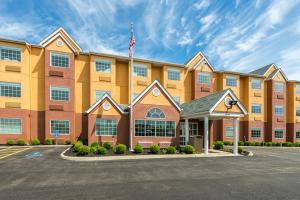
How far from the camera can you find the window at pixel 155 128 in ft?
70.0

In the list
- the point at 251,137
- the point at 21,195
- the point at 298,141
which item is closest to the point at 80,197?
the point at 21,195

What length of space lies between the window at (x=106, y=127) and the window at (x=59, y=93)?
8.12 meters

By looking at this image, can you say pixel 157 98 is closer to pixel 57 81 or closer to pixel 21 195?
pixel 57 81

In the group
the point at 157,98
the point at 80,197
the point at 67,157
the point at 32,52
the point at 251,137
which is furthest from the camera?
the point at 251,137

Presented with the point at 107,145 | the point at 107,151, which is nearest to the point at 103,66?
the point at 107,145

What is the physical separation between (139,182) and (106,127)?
1284 cm

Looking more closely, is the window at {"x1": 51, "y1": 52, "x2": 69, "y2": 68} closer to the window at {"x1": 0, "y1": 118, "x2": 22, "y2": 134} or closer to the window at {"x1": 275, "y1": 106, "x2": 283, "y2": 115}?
the window at {"x1": 0, "y1": 118, "x2": 22, "y2": 134}

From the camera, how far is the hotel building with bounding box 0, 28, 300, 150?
2148 cm

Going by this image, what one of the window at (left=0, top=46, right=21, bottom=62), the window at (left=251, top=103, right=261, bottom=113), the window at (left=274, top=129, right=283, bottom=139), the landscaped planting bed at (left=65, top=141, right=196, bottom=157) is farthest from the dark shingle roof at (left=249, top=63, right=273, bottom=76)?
the window at (left=0, top=46, right=21, bottom=62)

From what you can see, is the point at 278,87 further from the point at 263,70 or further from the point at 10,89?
the point at 10,89

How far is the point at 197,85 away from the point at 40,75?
74.6 ft

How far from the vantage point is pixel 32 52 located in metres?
26.0

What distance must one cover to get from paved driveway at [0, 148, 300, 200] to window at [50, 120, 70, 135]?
13.0m

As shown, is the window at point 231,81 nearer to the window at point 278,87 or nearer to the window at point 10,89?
the window at point 278,87
